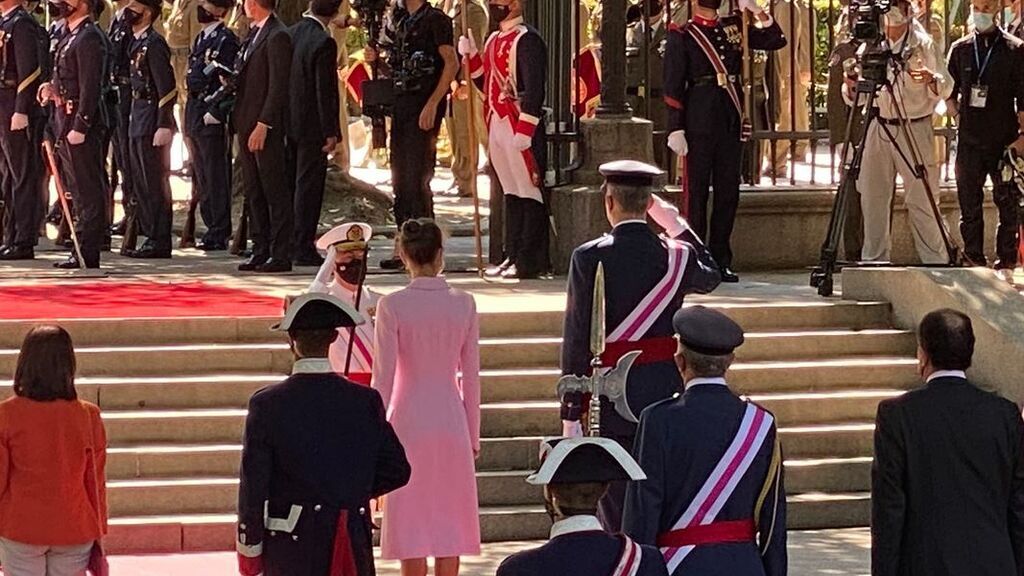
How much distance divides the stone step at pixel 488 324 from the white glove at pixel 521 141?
2016mm

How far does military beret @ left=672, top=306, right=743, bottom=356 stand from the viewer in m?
7.33

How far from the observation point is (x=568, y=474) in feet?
20.3

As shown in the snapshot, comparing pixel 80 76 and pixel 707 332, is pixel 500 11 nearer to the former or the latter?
pixel 80 76

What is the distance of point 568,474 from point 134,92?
42.0ft

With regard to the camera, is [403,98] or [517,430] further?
[403,98]

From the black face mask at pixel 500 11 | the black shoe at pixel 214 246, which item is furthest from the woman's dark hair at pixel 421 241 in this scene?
the black shoe at pixel 214 246

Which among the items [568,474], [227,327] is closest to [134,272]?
[227,327]

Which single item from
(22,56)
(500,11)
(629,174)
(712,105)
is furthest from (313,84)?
(629,174)

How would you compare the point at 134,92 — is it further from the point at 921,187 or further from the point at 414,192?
the point at 921,187

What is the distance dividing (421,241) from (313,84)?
6.95 meters

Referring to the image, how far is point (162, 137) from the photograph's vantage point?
18.3 meters

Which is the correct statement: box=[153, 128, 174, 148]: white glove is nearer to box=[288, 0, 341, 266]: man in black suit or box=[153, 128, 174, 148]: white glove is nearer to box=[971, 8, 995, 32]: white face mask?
box=[288, 0, 341, 266]: man in black suit

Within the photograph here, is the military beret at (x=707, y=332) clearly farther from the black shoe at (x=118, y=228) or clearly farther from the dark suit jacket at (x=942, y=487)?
the black shoe at (x=118, y=228)

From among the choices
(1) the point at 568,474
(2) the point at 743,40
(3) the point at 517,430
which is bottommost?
(3) the point at 517,430
